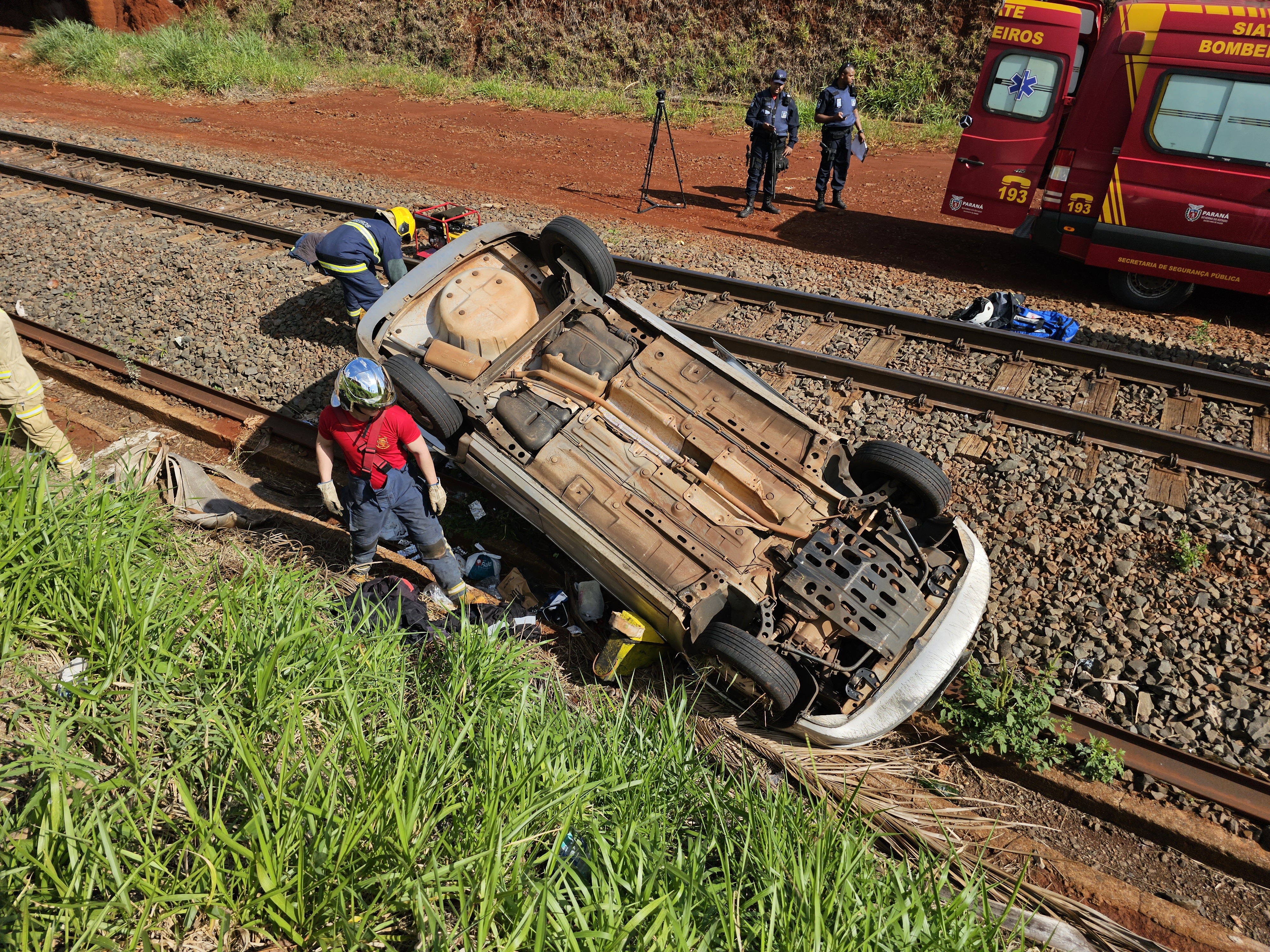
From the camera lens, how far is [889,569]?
177 inches

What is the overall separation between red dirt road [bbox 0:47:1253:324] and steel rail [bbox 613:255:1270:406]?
1.75m

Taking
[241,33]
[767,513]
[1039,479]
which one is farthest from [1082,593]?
[241,33]

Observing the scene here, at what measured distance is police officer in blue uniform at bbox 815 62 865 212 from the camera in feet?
36.1

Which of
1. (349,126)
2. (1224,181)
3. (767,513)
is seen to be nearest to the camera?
(767,513)

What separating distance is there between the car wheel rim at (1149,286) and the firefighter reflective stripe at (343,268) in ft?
25.6

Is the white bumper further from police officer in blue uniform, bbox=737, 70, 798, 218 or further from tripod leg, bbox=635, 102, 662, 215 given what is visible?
police officer in blue uniform, bbox=737, 70, 798, 218

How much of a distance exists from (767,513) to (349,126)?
14.8 meters

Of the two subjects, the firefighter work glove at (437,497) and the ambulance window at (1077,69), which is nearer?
the firefighter work glove at (437,497)

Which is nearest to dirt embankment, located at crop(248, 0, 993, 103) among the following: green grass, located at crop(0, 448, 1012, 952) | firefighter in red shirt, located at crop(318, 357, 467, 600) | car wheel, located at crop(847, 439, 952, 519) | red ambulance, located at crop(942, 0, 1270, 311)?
red ambulance, located at crop(942, 0, 1270, 311)

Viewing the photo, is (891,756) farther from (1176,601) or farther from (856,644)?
(1176,601)

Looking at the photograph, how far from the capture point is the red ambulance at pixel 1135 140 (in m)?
7.54

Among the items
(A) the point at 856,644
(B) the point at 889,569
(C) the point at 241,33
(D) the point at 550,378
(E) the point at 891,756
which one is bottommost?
(E) the point at 891,756

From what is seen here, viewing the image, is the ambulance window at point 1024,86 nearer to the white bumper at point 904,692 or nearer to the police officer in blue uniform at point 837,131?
the police officer in blue uniform at point 837,131

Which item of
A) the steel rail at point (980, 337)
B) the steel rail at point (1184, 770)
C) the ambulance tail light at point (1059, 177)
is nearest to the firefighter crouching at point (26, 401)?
the steel rail at point (980, 337)
